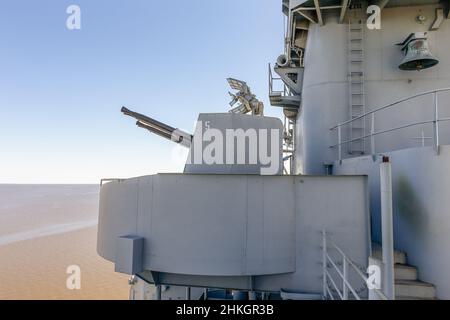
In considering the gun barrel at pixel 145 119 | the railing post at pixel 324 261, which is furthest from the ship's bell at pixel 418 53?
the gun barrel at pixel 145 119

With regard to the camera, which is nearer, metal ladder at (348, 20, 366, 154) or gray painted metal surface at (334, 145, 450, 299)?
gray painted metal surface at (334, 145, 450, 299)

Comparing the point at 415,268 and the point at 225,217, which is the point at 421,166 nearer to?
the point at 415,268

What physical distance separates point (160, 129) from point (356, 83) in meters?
5.54

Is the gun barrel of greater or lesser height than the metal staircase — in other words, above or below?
above

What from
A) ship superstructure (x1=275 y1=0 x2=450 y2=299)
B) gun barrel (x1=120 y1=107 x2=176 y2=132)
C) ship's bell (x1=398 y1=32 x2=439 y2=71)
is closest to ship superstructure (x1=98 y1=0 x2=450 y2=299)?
ship superstructure (x1=275 y1=0 x2=450 y2=299)

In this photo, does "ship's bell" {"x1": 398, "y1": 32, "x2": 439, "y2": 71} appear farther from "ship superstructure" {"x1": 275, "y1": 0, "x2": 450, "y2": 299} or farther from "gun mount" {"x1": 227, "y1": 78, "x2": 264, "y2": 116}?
"gun mount" {"x1": 227, "y1": 78, "x2": 264, "y2": 116}

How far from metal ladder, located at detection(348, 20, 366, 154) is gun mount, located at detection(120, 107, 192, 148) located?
436cm

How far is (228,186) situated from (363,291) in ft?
8.21

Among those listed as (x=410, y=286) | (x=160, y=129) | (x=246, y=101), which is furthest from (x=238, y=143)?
(x=246, y=101)

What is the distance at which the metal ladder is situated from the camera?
634 centimetres

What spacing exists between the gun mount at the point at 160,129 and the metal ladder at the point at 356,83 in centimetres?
436

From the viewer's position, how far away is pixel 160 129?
7492 millimetres

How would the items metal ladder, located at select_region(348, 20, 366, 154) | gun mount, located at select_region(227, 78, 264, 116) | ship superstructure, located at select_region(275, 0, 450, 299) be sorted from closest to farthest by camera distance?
ship superstructure, located at select_region(275, 0, 450, 299) → metal ladder, located at select_region(348, 20, 366, 154) → gun mount, located at select_region(227, 78, 264, 116)

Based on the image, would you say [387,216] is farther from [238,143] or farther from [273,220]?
[238,143]
